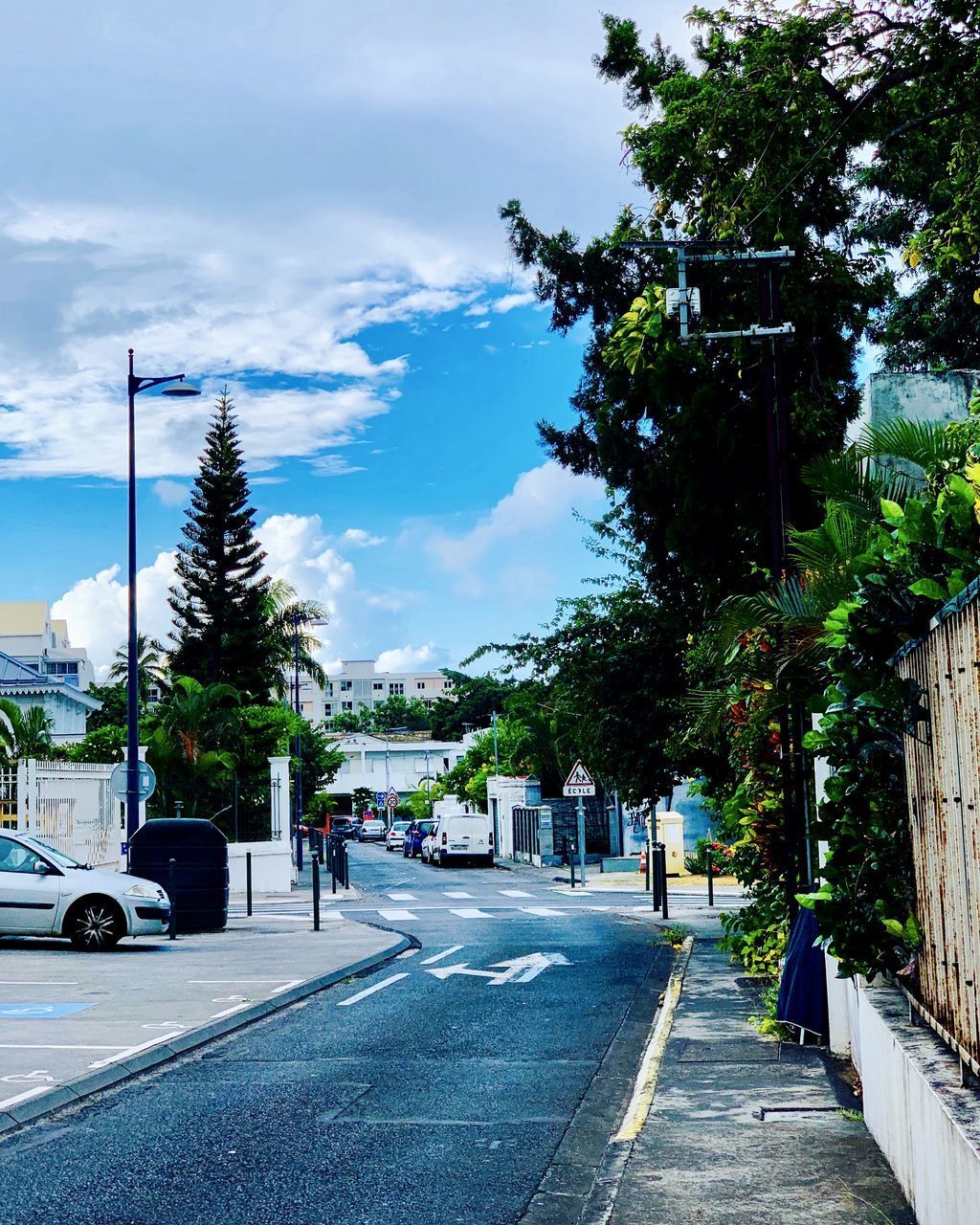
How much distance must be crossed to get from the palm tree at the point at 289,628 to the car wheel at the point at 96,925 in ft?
138

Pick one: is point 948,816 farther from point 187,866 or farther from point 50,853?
point 187,866

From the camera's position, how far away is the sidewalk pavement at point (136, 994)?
9.51m

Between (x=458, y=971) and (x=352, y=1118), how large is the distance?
317 inches

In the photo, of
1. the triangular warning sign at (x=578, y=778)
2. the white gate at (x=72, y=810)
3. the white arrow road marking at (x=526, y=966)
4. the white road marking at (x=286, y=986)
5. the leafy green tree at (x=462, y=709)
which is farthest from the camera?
the leafy green tree at (x=462, y=709)

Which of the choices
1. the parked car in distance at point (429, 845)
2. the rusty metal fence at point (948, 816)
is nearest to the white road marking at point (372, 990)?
the rusty metal fence at point (948, 816)

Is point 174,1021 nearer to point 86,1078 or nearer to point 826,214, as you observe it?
point 86,1078

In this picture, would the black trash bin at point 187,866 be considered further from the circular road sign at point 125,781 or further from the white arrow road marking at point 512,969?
the white arrow road marking at point 512,969

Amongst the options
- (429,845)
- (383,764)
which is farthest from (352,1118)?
(383,764)

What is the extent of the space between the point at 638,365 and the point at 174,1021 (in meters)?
8.10

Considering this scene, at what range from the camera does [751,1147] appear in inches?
278

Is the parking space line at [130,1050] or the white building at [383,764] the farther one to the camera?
the white building at [383,764]

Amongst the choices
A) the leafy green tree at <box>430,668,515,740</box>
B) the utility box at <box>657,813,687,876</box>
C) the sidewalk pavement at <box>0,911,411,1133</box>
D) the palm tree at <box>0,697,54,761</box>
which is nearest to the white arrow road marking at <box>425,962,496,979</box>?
the sidewalk pavement at <box>0,911,411,1133</box>

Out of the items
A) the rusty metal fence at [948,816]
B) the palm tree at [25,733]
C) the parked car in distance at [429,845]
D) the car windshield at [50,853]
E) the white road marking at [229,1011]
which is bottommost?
the parked car in distance at [429,845]

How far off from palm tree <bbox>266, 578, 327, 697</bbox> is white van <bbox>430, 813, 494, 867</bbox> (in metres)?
11.7
